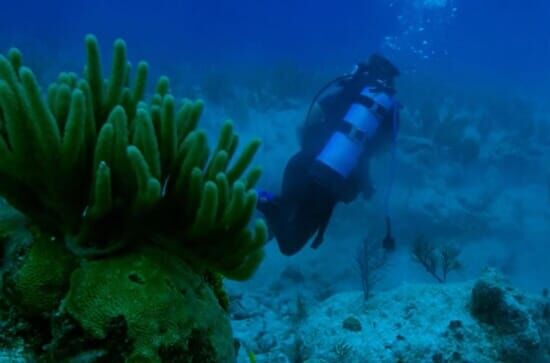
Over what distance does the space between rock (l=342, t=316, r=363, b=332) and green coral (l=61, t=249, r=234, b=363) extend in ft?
10.5

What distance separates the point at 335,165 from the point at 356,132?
68 centimetres

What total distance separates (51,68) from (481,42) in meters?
64.7

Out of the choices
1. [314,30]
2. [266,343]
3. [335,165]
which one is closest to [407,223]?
[335,165]

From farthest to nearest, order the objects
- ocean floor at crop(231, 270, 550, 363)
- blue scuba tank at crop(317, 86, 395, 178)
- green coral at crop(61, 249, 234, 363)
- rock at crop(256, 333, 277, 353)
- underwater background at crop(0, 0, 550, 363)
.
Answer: blue scuba tank at crop(317, 86, 395, 178), rock at crop(256, 333, 277, 353), underwater background at crop(0, 0, 550, 363), ocean floor at crop(231, 270, 550, 363), green coral at crop(61, 249, 234, 363)

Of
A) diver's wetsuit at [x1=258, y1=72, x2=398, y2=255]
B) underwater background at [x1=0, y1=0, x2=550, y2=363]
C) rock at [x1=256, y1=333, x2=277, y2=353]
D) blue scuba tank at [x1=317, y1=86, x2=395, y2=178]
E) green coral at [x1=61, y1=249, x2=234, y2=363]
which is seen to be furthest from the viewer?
blue scuba tank at [x1=317, y1=86, x2=395, y2=178]

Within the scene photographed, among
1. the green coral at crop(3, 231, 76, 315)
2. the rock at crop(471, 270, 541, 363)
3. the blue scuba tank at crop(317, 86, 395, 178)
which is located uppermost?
the blue scuba tank at crop(317, 86, 395, 178)

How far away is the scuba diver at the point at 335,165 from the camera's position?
6.16m

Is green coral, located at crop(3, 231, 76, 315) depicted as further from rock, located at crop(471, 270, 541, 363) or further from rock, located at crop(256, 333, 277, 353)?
rock, located at crop(471, 270, 541, 363)

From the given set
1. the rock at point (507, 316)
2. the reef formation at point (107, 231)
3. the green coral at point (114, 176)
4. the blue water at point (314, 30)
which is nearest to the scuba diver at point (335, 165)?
the rock at point (507, 316)

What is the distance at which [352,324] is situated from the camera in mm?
4883

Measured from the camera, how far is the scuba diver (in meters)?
6.16

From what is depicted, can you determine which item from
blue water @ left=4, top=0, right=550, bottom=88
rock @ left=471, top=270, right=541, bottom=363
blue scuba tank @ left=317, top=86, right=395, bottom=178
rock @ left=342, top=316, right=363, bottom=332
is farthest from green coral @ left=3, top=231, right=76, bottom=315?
blue water @ left=4, top=0, right=550, bottom=88

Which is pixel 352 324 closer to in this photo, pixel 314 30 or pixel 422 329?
pixel 422 329

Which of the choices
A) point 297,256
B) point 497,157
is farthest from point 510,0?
point 297,256
